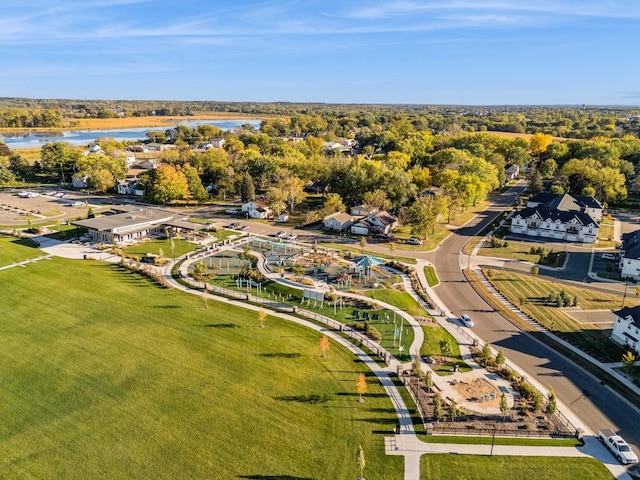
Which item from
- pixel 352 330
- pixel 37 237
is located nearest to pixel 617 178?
pixel 352 330

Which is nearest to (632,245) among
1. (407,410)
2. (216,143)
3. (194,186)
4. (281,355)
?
(407,410)

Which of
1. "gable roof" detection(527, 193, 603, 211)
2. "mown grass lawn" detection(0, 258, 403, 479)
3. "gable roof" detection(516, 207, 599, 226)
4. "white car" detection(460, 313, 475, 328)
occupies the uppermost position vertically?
"gable roof" detection(527, 193, 603, 211)

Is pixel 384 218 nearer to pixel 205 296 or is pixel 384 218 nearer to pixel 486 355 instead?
pixel 205 296

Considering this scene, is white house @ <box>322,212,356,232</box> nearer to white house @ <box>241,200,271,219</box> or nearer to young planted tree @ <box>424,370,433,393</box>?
white house @ <box>241,200,271,219</box>

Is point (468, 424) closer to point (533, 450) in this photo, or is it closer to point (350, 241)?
point (533, 450)

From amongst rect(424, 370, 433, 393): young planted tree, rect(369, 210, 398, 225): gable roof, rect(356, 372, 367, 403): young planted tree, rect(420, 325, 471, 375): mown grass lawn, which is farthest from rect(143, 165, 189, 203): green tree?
rect(424, 370, 433, 393): young planted tree
